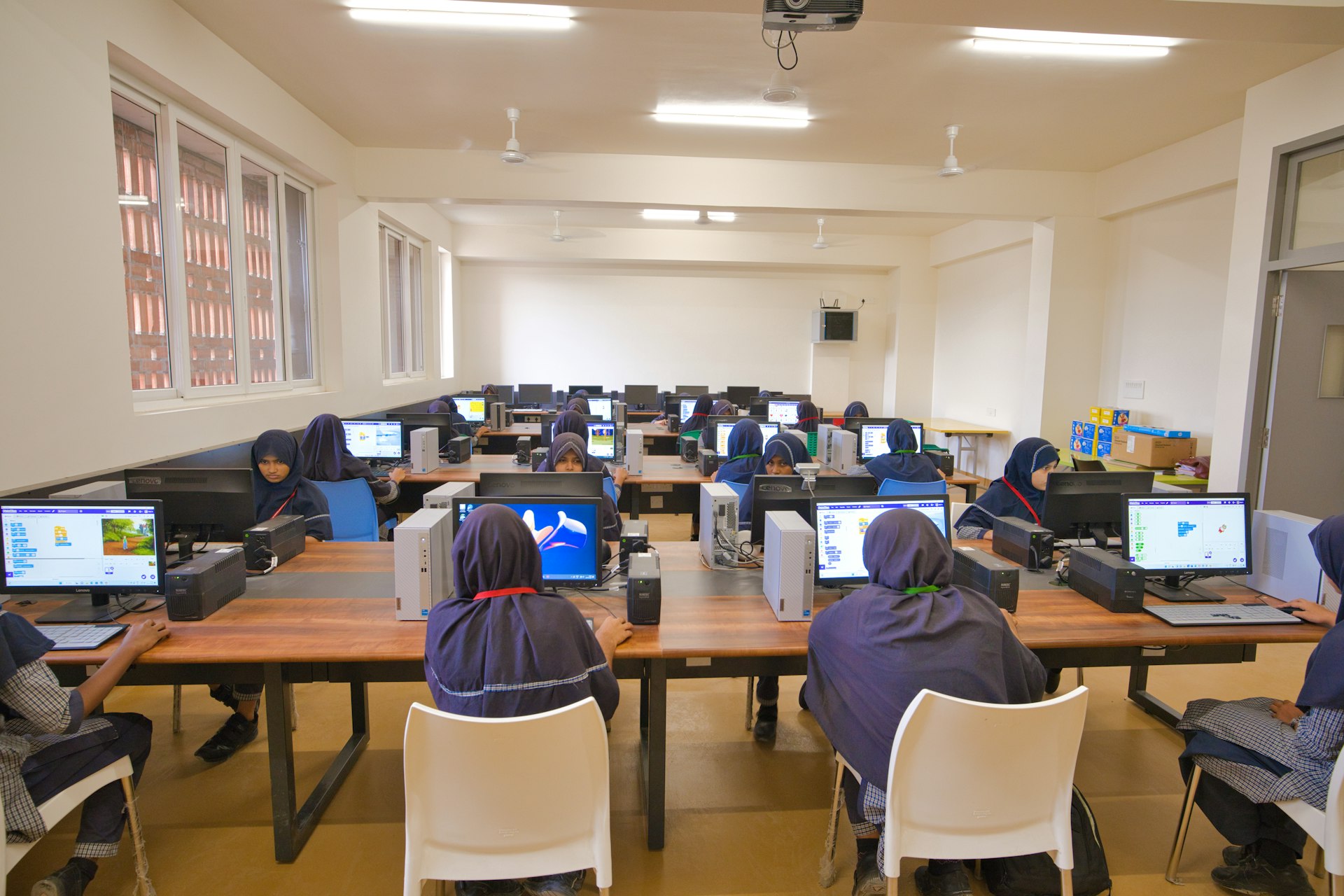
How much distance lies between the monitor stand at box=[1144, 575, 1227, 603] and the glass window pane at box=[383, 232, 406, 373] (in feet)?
23.8

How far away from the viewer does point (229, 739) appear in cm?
284

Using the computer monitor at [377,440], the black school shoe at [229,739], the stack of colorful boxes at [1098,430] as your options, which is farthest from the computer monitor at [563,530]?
the stack of colorful boxes at [1098,430]

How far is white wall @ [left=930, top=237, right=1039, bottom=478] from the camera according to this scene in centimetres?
816

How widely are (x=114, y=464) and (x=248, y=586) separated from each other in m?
1.29

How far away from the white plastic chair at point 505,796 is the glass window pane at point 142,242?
125 inches

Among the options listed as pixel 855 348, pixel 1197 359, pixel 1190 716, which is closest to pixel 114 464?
pixel 1190 716

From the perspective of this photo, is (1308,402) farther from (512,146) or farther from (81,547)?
(81,547)

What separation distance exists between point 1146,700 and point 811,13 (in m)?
3.47

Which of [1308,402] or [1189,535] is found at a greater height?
[1308,402]

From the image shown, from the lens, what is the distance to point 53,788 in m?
1.84

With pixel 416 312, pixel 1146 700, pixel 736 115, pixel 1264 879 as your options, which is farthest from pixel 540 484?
pixel 416 312

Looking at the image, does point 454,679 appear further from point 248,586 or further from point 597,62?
point 597,62

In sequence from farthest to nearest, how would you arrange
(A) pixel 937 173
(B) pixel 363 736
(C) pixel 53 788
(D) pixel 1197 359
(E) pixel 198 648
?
(A) pixel 937 173
(D) pixel 1197 359
(B) pixel 363 736
(E) pixel 198 648
(C) pixel 53 788

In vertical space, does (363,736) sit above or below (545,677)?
below
